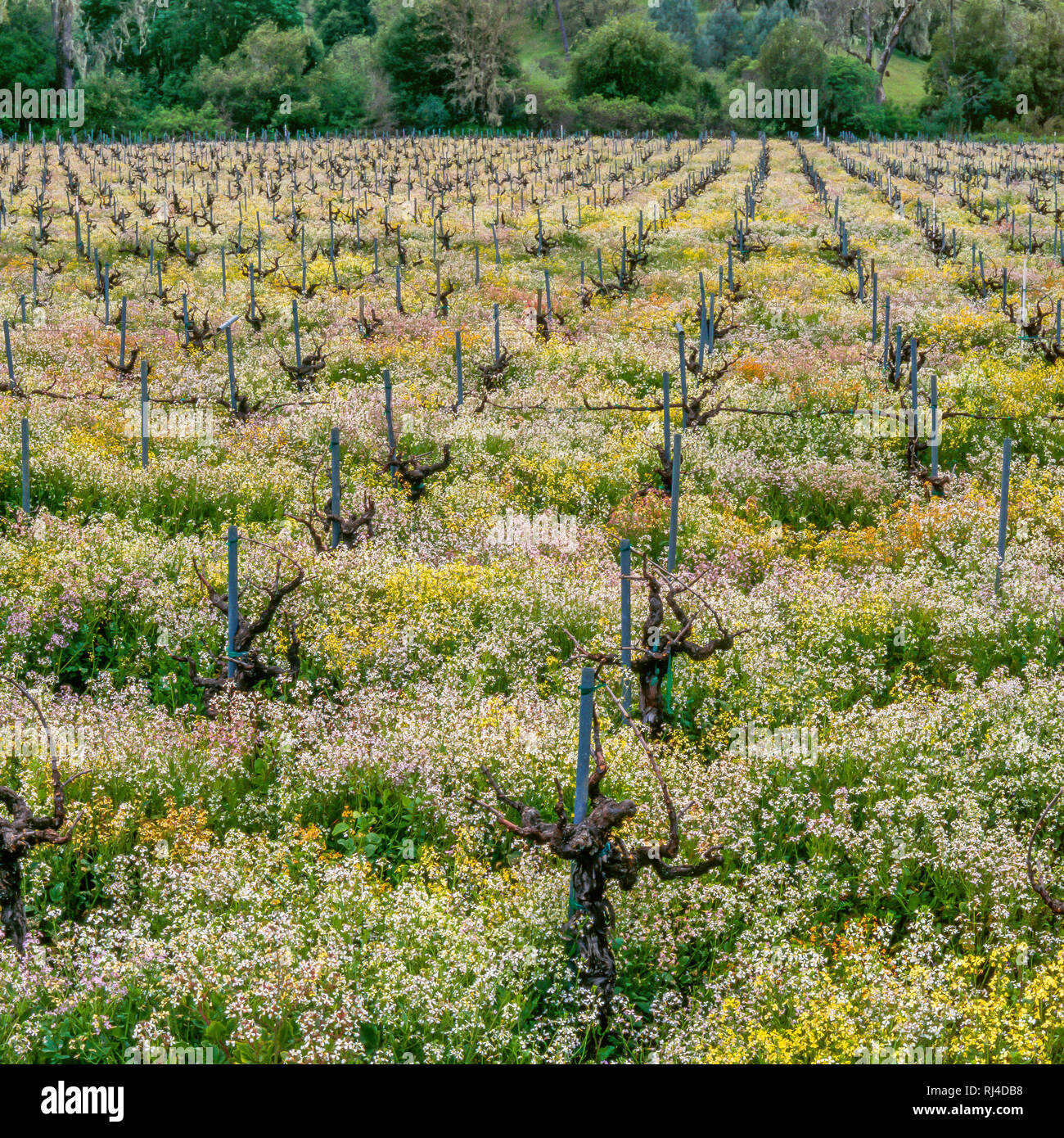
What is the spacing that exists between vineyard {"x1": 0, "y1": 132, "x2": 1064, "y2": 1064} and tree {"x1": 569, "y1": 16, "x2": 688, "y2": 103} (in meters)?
79.1

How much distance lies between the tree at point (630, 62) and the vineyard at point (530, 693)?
79.1 meters

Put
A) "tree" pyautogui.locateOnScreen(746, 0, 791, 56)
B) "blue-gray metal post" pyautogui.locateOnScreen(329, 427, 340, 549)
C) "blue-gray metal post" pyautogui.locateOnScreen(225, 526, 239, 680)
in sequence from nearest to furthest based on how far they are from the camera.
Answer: "blue-gray metal post" pyautogui.locateOnScreen(225, 526, 239, 680), "blue-gray metal post" pyautogui.locateOnScreen(329, 427, 340, 549), "tree" pyautogui.locateOnScreen(746, 0, 791, 56)

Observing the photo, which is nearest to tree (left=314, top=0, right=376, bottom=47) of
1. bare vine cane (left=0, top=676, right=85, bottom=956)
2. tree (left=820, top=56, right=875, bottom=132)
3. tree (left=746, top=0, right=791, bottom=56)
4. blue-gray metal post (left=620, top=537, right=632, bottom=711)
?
tree (left=746, top=0, right=791, bottom=56)

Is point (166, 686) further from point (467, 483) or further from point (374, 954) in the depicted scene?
point (467, 483)

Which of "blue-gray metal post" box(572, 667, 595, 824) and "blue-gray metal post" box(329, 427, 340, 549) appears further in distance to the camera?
"blue-gray metal post" box(329, 427, 340, 549)

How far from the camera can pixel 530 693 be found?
9641 millimetres

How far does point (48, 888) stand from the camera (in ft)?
23.5

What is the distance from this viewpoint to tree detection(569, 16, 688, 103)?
303 ft

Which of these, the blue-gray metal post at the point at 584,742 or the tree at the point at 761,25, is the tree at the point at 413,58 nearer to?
the tree at the point at 761,25

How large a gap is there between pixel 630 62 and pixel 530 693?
95.9 metres

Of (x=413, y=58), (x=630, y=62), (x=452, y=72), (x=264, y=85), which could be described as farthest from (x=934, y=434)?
(x=630, y=62)

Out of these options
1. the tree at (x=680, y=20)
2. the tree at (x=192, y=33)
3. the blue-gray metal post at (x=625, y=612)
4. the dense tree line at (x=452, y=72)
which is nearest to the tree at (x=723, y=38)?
the tree at (x=680, y=20)

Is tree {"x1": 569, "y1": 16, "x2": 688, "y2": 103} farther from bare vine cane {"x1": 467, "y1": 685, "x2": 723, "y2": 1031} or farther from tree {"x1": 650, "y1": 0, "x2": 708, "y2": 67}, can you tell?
bare vine cane {"x1": 467, "y1": 685, "x2": 723, "y2": 1031}

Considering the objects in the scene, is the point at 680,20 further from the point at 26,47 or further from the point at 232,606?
the point at 232,606
